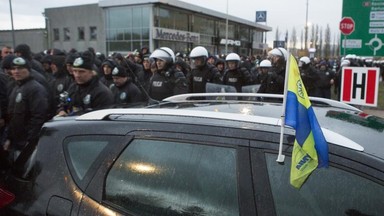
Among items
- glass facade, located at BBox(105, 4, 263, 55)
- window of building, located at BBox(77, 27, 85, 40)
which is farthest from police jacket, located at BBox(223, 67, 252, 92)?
window of building, located at BBox(77, 27, 85, 40)

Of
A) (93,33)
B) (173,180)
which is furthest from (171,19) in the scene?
(173,180)

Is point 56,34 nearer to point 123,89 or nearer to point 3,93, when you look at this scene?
point 3,93

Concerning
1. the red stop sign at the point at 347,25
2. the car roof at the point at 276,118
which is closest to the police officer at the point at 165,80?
the red stop sign at the point at 347,25

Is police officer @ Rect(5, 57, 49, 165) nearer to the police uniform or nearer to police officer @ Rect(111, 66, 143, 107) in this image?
the police uniform

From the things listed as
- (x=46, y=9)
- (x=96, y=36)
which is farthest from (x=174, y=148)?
(x=46, y=9)

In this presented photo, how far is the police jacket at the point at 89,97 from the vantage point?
427 centimetres

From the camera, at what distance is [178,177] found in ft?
6.19

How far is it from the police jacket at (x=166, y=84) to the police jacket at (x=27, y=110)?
89.4 inches

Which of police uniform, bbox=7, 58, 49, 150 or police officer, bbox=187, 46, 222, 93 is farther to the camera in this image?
police officer, bbox=187, 46, 222, 93

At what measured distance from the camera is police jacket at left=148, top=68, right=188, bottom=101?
6.34 m

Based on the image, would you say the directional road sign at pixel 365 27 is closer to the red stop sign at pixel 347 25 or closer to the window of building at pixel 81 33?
the red stop sign at pixel 347 25

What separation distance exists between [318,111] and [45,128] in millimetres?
1613

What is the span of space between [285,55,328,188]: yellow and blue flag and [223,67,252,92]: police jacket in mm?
5463

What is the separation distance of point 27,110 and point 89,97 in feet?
2.39
